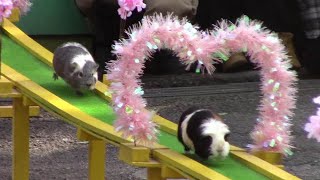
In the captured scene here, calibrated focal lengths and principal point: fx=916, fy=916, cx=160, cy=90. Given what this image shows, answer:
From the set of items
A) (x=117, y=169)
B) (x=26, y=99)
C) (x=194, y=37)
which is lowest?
(x=117, y=169)

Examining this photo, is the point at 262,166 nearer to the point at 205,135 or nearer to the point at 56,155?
the point at 205,135

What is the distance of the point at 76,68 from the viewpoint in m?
4.74

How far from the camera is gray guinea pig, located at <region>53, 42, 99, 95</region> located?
15.5 ft

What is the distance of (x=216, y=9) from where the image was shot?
328 inches

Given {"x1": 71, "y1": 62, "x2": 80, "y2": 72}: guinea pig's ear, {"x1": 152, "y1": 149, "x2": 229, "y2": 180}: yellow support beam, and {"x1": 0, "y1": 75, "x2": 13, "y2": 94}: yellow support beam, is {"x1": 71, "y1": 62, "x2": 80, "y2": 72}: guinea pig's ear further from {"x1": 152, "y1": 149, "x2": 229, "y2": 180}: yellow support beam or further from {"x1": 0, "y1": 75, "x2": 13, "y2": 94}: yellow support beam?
{"x1": 152, "y1": 149, "x2": 229, "y2": 180}: yellow support beam

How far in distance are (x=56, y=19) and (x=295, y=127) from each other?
8.24ft

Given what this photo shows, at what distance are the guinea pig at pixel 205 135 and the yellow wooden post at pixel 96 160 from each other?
0.99 meters

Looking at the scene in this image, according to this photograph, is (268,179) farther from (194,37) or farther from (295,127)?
(295,127)

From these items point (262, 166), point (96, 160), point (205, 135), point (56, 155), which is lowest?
point (56, 155)

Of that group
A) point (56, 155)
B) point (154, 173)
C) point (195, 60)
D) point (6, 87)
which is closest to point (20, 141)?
point (6, 87)

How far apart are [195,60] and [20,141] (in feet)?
5.20

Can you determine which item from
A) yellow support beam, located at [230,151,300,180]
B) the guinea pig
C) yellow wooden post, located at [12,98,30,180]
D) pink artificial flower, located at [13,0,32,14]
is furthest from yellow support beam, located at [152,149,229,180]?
pink artificial flower, located at [13,0,32,14]

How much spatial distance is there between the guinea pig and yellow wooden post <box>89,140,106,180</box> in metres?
0.99

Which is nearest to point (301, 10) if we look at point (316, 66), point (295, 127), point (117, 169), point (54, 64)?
point (316, 66)
